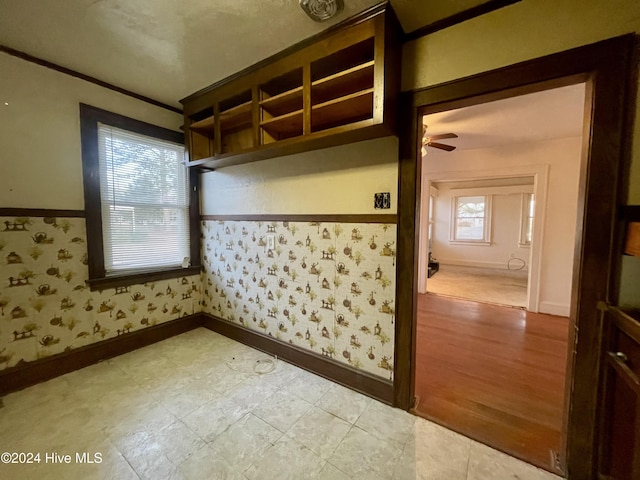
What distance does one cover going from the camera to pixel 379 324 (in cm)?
177

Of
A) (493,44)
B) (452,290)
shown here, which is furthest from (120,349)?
(452,290)

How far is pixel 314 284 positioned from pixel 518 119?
2.84 m

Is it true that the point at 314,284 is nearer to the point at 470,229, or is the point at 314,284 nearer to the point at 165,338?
the point at 165,338

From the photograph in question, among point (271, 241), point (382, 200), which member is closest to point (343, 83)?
point (382, 200)

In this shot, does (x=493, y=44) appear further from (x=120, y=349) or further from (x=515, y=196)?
(x=515, y=196)

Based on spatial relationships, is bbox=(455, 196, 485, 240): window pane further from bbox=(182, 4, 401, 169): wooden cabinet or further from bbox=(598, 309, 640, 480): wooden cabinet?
bbox=(598, 309, 640, 480): wooden cabinet

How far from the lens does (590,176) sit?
3.72 ft

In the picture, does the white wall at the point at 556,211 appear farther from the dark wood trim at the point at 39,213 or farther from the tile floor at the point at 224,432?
the dark wood trim at the point at 39,213

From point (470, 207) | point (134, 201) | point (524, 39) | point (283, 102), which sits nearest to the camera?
point (524, 39)

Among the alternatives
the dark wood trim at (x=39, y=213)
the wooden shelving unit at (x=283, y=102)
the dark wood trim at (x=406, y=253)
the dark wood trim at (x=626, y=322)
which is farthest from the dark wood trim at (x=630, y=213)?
the dark wood trim at (x=39, y=213)

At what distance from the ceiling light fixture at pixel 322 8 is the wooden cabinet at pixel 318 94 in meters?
0.10

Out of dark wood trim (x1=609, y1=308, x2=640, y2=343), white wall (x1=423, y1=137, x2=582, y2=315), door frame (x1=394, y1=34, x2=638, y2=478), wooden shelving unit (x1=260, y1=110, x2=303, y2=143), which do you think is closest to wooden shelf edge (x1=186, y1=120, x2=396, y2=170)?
wooden shelving unit (x1=260, y1=110, x2=303, y2=143)

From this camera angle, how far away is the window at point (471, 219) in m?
6.87

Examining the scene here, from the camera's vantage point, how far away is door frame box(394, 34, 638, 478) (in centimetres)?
108
